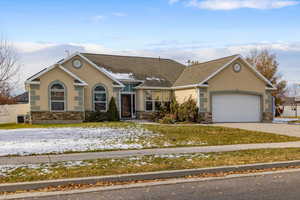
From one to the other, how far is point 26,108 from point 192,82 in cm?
1323

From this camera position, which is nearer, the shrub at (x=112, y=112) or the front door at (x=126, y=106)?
the shrub at (x=112, y=112)

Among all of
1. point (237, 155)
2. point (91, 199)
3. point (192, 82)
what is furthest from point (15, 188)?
point (192, 82)

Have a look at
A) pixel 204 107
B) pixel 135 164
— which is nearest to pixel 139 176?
pixel 135 164

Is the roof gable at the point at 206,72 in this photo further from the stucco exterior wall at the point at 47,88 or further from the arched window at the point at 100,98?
the stucco exterior wall at the point at 47,88

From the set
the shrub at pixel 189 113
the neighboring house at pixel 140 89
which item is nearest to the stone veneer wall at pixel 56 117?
the neighboring house at pixel 140 89

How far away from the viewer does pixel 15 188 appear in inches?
267

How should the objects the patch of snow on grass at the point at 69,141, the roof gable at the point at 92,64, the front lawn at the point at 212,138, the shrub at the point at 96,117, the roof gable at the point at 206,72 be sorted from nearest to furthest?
the patch of snow on grass at the point at 69,141, the front lawn at the point at 212,138, the shrub at the point at 96,117, the roof gable at the point at 92,64, the roof gable at the point at 206,72

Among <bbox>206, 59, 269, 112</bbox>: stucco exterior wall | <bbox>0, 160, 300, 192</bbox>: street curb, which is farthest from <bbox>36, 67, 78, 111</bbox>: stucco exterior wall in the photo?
<bbox>0, 160, 300, 192</bbox>: street curb

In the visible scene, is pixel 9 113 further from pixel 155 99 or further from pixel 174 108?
pixel 174 108

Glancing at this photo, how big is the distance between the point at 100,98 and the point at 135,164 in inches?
656

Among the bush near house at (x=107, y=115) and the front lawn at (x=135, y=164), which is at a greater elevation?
the bush near house at (x=107, y=115)

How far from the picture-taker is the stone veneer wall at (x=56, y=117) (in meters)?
22.5

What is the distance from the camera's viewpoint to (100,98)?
987 inches

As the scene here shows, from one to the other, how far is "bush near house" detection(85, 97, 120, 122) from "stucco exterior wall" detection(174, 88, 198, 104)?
559 centimetres
